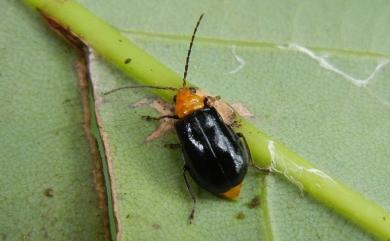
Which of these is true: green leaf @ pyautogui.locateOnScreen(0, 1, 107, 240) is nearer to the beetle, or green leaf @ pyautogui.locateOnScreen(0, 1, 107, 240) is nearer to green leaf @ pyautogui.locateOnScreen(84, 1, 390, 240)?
green leaf @ pyautogui.locateOnScreen(84, 1, 390, 240)

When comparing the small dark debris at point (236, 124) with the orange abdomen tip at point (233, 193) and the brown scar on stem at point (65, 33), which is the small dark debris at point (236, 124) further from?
the brown scar on stem at point (65, 33)

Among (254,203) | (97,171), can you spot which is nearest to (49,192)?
(97,171)

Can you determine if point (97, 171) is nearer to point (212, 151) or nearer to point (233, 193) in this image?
point (212, 151)

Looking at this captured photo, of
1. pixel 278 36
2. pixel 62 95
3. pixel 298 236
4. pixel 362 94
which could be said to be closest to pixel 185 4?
pixel 278 36

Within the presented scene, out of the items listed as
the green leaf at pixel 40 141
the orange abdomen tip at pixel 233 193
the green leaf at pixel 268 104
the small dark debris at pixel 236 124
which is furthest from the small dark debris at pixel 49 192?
the small dark debris at pixel 236 124

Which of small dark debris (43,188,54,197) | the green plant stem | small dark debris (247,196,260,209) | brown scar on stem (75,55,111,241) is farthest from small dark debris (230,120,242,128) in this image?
small dark debris (43,188,54,197)

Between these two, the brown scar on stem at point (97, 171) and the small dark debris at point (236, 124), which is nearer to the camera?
the small dark debris at point (236, 124)

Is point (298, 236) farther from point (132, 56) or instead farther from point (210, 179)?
point (132, 56)
